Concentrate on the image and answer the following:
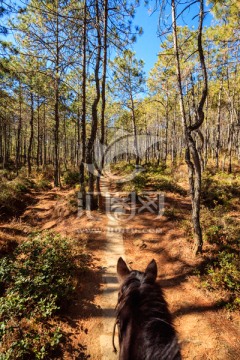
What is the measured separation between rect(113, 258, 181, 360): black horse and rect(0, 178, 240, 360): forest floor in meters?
0.30

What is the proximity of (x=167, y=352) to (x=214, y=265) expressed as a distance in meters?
4.54

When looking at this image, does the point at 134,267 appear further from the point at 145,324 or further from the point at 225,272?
the point at 145,324

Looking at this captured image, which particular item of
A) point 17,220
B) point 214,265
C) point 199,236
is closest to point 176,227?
point 199,236

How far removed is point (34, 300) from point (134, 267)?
2815mm

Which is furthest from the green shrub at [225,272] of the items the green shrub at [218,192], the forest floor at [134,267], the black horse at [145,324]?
the green shrub at [218,192]

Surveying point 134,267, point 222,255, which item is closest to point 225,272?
point 222,255

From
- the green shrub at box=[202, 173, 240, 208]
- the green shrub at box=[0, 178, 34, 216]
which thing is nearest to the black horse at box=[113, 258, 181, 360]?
the green shrub at box=[0, 178, 34, 216]

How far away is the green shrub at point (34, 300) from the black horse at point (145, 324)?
243 centimetres

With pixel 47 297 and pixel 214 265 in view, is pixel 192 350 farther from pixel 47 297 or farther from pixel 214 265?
pixel 47 297

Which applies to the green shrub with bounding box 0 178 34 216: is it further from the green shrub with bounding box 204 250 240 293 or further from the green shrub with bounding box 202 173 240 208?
the green shrub with bounding box 202 173 240 208

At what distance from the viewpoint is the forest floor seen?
3439 mm

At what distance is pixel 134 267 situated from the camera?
5723 millimetres

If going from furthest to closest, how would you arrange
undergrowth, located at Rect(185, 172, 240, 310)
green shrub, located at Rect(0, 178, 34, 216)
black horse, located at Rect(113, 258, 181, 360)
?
green shrub, located at Rect(0, 178, 34, 216) < undergrowth, located at Rect(185, 172, 240, 310) < black horse, located at Rect(113, 258, 181, 360)

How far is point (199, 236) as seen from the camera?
5.63 meters
